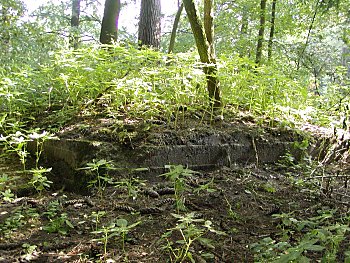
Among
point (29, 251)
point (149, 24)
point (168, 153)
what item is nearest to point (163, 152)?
point (168, 153)

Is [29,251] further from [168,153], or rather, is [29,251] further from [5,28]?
[5,28]

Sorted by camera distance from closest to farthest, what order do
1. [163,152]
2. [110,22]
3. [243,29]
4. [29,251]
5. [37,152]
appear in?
[29,251]
[37,152]
[163,152]
[110,22]
[243,29]

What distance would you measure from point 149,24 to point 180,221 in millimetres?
5636

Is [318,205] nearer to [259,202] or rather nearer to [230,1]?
[259,202]

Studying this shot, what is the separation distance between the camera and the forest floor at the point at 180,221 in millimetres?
1954

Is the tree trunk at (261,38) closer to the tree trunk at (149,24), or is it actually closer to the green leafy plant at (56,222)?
the tree trunk at (149,24)

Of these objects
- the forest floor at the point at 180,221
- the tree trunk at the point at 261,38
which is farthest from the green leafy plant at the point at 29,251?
the tree trunk at the point at 261,38

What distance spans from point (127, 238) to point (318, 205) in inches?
64.1

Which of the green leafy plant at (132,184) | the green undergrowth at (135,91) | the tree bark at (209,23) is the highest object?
the tree bark at (209,23)

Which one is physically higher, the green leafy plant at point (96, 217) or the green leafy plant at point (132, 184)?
the green leafy plant at point (132, 184)

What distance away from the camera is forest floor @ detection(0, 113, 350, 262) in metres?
1.95

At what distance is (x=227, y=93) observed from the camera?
15.0 ft

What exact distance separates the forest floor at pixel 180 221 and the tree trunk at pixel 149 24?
4.41 metres

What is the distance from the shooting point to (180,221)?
2.45 m
